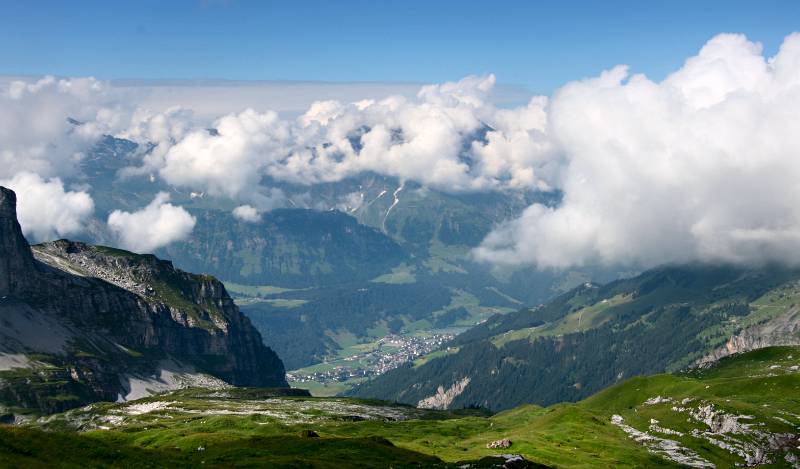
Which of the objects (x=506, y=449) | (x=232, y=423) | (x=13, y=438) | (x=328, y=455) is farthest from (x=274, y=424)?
(x=13, y=438)

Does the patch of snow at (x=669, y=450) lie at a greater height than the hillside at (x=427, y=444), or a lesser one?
lesser

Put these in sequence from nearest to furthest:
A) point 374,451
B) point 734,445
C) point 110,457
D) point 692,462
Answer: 1. point 110,457
2. point 374,451
3. point 692,462
4. point 734,445

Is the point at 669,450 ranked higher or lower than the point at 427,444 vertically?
lower

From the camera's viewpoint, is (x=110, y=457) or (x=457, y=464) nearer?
(x=110, y=457)

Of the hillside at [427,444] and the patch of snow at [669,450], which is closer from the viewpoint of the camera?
the hillside at [427,444]

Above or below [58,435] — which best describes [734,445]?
below

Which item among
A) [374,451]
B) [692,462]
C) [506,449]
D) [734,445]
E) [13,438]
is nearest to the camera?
[13,438]

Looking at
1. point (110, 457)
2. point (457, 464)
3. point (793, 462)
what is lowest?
point (793, 462)

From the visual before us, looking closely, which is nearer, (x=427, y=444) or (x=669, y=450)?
(x=427, y=444)

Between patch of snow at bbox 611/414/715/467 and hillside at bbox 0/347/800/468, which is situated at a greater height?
hillside at bbox 0/347/800/468

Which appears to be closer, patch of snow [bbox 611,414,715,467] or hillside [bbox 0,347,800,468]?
hillside [bbox 0,347,800,468]

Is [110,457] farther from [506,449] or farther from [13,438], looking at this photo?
[506,449]
